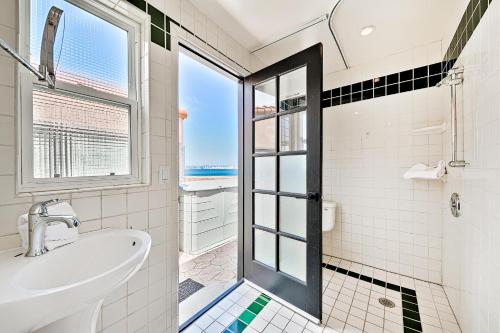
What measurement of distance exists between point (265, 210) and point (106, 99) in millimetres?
1410

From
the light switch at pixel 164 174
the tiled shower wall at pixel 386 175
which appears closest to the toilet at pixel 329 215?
the tiled shower wall at pixel 386 175

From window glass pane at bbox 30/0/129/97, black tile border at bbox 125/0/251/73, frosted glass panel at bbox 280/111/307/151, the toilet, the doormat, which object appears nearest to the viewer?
window glass pane at bbox 30/0/129/97

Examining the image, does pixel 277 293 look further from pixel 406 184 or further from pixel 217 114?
pixel 217 114

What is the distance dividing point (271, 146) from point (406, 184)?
1.46 metres

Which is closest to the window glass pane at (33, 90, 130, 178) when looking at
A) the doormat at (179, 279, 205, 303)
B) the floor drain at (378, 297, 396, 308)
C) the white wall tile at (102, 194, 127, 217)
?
the white wall tile at (102, 194, 127, 217)

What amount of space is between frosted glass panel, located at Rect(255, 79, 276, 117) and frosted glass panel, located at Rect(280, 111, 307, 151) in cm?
17

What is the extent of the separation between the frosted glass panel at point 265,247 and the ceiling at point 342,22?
1759 millimetres

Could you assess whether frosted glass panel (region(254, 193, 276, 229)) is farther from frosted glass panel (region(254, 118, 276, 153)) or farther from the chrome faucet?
the chrome faucet

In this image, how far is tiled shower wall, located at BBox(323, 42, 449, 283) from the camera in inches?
77.4

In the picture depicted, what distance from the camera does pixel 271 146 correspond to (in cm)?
180

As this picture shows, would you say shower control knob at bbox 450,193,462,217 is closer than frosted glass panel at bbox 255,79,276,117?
Yes

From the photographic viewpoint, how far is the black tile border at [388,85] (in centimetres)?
197

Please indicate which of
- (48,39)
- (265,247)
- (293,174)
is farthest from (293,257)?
(48,39)

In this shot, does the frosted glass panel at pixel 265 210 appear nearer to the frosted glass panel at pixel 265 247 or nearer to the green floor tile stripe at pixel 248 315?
the frosted glass panel at pixel 265 247
